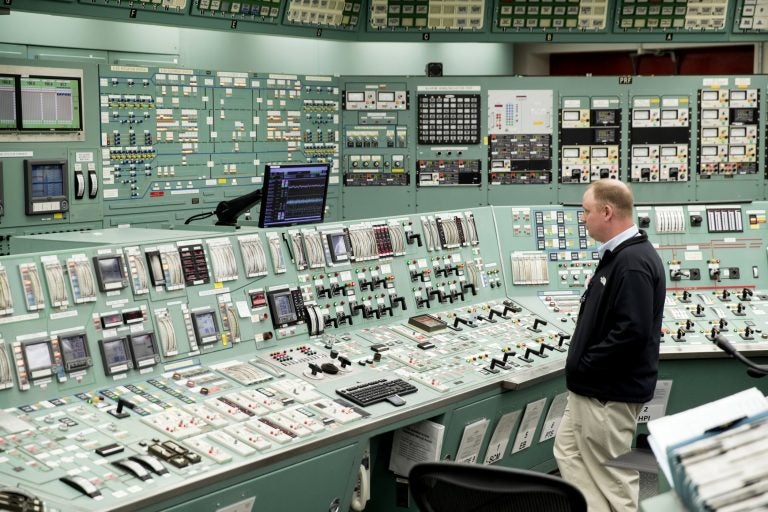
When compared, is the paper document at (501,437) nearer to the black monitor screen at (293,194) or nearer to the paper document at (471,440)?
the paper document at (471,440)

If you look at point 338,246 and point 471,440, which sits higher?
point 338,246

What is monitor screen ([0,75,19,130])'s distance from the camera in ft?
17.9

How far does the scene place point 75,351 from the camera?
3.42m

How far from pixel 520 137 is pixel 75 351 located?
4957mm

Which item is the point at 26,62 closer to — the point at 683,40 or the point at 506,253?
the point at 506,253

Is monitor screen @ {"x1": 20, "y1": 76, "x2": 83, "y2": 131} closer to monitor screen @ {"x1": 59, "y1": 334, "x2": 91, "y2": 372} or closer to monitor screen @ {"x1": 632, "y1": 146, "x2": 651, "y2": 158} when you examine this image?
monitor screen @ {"x1": 59, "y1": 334, "x2": 91, "y2": 372}

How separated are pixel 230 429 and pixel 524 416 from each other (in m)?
1.75

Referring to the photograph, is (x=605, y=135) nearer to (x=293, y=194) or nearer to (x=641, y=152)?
(x=641, y=152)

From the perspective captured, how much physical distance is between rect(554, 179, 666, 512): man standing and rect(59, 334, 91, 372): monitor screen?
6.22ft

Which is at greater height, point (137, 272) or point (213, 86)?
point (213, 86)

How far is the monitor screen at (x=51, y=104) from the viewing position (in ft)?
18.3

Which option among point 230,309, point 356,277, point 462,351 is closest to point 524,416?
point 462,351

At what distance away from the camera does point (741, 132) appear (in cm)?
764

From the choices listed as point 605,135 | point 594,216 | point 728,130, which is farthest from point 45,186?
point 728,130
